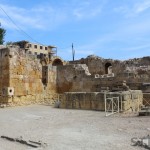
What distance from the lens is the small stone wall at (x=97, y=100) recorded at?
13014 millimetres

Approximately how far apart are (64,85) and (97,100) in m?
7.31

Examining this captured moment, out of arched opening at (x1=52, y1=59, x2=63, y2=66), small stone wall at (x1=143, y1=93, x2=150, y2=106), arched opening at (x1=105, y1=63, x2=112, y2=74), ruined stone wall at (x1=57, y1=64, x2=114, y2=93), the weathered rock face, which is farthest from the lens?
arched opening at (x1=52, y1=59, x2=63, y2=66)

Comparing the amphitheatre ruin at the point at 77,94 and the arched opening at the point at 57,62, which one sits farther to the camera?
the arched opening at the point at 57,62

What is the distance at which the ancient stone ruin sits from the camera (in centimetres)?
1384

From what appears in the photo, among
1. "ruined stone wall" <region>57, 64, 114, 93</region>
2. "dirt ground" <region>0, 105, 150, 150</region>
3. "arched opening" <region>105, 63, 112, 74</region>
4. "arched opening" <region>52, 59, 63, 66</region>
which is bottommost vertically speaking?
"dirt ground" <region>0, 105, 150, 150</region>

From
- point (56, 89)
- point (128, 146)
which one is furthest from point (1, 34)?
point (128, 146)

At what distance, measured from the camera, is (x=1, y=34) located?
40.4m

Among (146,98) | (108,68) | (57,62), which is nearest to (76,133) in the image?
(146,98)

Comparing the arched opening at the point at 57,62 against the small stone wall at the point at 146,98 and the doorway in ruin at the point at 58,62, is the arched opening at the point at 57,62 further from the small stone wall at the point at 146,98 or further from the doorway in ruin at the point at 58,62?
the small stone wall at the point at 146,98

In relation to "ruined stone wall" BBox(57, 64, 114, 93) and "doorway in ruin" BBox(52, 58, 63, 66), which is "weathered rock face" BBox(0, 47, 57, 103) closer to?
"ruined stone wall" BBox(57, 64, 114, 93)

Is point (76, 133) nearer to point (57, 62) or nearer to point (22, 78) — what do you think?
point (22, 78)

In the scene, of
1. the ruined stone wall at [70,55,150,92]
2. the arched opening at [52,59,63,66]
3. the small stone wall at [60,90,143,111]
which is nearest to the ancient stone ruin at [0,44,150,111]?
the small stone wall at [60,90,143,111]

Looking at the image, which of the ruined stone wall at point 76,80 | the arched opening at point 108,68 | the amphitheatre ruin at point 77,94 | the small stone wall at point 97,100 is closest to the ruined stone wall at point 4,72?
the amphitheatre ruin at point 77,94

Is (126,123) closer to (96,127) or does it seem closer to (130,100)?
(96,127)
